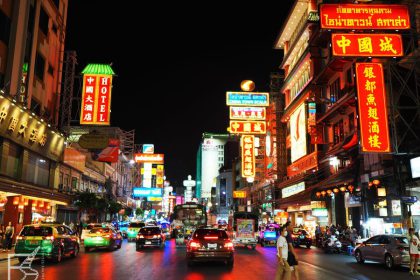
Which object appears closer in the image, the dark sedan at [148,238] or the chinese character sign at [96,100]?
the dark sedan at [148,238]

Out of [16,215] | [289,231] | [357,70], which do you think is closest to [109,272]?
[289,231]

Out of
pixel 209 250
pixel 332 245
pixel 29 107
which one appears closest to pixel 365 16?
pixel 332 245

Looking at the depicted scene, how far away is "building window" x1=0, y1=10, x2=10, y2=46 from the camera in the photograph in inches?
1055

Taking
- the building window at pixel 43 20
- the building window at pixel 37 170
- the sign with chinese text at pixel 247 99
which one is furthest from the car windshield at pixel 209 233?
the sign with chinese text at pixel 247 99

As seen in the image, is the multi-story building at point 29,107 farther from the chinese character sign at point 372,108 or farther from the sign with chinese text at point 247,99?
the sign with chinese text at point 247,99

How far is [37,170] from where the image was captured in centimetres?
3262

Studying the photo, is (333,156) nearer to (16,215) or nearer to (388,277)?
(388,277)

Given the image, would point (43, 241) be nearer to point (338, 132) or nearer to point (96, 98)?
point (96, 98)

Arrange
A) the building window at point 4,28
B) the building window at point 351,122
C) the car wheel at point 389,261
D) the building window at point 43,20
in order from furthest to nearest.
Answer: the building window at point 351,122, the building window at point 43,20, the building window at point 4,28, the car wheel at point 389,261

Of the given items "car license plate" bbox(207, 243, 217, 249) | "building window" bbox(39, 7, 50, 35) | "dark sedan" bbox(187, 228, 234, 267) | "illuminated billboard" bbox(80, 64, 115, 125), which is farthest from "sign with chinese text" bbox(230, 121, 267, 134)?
"car license plate" bbox(207, 243, 217, 249)

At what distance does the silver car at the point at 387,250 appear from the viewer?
17.8m

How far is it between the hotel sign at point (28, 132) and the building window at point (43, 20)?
329 inches

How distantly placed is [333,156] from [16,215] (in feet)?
81.4

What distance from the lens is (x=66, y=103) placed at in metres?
41.7
